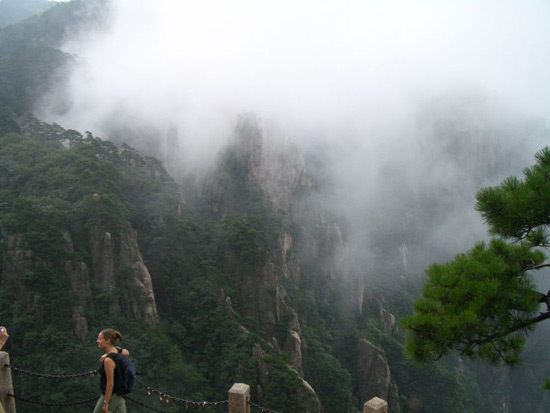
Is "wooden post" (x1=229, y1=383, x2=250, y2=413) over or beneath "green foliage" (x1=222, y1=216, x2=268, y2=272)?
beneath

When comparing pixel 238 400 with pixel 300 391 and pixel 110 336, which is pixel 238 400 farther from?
pixel 300 391


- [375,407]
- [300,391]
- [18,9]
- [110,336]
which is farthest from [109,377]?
[18,9]

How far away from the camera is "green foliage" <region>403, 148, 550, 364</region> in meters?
3.80

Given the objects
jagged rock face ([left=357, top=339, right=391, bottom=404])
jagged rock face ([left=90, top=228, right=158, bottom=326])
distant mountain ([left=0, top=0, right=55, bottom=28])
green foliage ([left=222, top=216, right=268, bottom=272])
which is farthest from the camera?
distant mountain ([left=0, top=0, right=55, bottom=28])

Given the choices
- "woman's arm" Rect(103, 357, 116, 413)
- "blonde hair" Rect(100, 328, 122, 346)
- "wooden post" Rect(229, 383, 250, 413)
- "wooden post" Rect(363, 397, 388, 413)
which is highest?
"blonde hair" Rect(100, 328, 122, 346)

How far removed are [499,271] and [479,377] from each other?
54.4m

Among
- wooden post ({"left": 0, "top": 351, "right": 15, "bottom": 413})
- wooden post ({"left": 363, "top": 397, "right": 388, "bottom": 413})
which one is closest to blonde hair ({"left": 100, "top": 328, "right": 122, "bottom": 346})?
wooden post ({"left": 0, "top": 351, "right": 15, "bottom": 413})

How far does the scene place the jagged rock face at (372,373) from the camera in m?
30.4

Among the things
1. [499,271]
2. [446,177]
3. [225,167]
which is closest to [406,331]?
[499,271]

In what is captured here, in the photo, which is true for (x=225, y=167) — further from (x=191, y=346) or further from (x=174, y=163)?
(x=191, y=346)

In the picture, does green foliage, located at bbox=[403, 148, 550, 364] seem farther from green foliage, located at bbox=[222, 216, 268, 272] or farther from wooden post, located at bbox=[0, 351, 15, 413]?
green foliage, located at bbox=[222, 216, 268, 272]

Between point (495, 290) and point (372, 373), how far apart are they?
30244 millimetres

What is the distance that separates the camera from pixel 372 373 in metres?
31.0

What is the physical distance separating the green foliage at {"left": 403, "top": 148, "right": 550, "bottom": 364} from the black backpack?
9.51 ft
